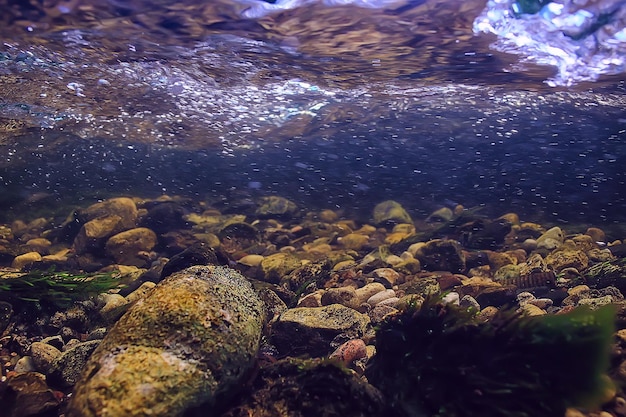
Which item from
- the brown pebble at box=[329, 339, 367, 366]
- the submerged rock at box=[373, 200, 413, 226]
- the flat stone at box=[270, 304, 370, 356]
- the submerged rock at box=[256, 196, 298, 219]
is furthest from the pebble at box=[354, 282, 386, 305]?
the submerged rock at box=[256, 196, 298, 219]

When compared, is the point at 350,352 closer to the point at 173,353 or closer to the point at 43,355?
the point at 173,353

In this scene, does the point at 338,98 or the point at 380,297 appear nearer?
the point at 380,297

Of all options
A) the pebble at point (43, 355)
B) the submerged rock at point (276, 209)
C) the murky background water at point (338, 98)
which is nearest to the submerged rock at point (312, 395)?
the pebble at point (43, 355)

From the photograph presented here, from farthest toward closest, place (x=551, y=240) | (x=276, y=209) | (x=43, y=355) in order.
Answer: (x=276, y=209)
(x=551, y=240)
(x=43, y=355)

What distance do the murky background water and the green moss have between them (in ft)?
25.0

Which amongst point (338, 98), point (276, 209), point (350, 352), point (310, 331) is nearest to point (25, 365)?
point (310, 331)

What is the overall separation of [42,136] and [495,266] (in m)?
25.1

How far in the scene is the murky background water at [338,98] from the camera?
9.29 m

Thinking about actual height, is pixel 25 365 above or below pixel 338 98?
below

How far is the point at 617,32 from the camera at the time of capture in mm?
9930

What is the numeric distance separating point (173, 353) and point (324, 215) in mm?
14813

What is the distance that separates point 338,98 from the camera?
54.7 ft

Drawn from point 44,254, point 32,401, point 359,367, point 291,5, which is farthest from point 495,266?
point 44,254

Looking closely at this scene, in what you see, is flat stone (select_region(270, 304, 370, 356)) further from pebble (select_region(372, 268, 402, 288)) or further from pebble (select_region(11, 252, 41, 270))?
pebble (select_region(11, 252, 41, 270))
